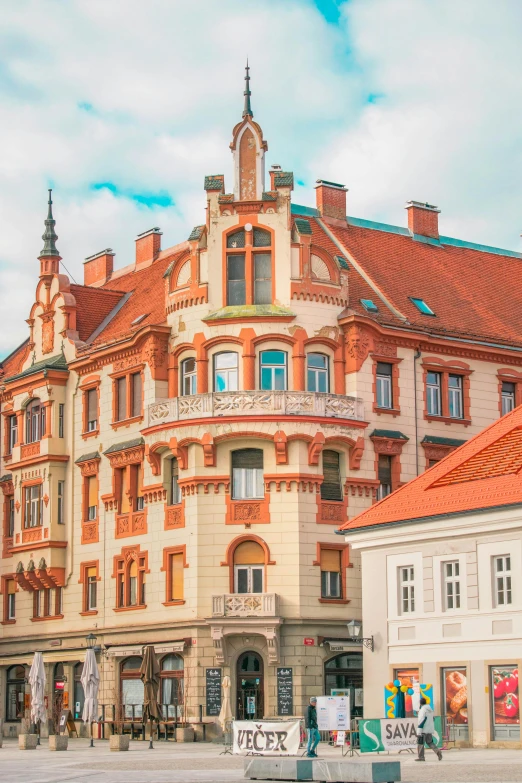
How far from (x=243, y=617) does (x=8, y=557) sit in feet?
58.4

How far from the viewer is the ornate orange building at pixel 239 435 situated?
184 feet

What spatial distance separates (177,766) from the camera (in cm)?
3806

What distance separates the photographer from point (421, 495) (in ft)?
158

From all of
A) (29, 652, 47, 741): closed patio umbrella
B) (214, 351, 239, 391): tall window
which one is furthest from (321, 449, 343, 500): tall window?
(29, 652, 47, 741): closed patio umbrella

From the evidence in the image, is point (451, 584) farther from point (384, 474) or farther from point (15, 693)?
point (15, 693)

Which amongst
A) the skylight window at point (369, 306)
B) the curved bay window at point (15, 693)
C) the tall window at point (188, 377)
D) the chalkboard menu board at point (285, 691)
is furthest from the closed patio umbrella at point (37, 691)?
the skylight window at point (369, 306)

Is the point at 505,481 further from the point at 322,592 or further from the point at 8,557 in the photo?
the point at 8,557

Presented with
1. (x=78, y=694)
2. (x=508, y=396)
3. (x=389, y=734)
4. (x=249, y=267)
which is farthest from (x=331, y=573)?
(x=389, y=734)

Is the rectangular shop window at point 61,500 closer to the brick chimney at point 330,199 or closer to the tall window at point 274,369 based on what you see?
the tall window at point 274,369

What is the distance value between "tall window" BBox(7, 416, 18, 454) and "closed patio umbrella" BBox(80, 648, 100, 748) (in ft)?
60.4

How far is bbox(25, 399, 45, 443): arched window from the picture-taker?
6681 cm

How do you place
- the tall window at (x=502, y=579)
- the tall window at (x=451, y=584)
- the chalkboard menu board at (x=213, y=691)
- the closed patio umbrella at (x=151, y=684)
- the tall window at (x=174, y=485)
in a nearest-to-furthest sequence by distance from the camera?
the tall window at (x=502, y=579) < the tall window at (x=451, y=584) < the closed patio umbrella at (x=151, y=684) < the chalkboard menu board at (x=213, y=691) < the tall window at (x=174, y=485)

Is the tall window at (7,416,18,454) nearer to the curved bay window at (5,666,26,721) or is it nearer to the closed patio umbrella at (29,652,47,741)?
the curved bay window at (5,666,26,721)

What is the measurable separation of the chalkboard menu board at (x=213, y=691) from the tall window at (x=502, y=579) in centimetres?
1459
